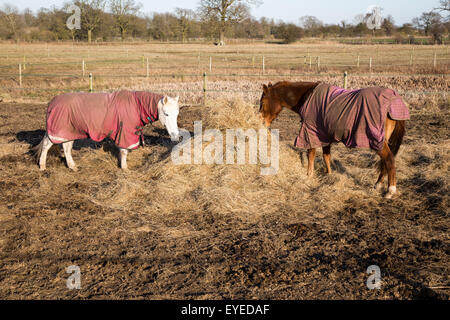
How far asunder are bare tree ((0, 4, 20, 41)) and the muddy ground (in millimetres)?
45241

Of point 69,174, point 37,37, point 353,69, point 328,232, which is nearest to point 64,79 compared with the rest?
point 69,174

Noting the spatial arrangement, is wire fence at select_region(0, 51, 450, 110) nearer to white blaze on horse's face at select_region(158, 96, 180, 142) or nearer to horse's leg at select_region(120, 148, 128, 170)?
horse's leg at select_region(120, 148, 128, 170)

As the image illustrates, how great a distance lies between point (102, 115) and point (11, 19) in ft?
150

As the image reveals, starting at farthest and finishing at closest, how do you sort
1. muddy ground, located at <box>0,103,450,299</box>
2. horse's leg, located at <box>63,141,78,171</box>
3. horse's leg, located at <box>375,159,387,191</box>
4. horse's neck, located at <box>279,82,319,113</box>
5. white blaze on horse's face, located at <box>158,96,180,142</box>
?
1. horse's leg, located at <box>63,141,78,171</box>
2. horse's neck, located at <box>279,82,319,113</box>
3. white blaze on horse's face, located at <box>158,96,180,142</box>
4. horse's leg, located at <box>375,159,387,191</box>
5. muddy ground, located at <box>0,103,450,299</box>

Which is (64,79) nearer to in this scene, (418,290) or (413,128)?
(413,128)

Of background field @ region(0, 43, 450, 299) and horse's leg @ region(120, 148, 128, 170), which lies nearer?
background field @ region(0, 43, 450, 299)

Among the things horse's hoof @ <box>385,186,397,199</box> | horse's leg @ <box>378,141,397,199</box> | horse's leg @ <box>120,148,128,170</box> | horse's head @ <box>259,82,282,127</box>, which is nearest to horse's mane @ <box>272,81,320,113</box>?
horse's head @ <box>259,82,282,127</box>

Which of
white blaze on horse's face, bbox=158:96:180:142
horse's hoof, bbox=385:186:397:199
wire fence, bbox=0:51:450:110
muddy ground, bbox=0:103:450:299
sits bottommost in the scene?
muddy ground, bbox=0:103:450:299

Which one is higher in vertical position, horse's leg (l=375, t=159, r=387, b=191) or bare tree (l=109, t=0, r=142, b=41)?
bare tree (l=109, t=0, r=142, b=41)

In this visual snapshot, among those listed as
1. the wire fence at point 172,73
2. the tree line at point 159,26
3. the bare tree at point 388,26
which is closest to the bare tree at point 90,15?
the tree line at point 159,26

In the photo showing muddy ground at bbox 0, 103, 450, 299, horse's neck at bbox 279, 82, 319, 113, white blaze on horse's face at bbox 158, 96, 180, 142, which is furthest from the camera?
horse's neck at bbox 279, 82, 319, 113

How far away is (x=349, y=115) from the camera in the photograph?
4902 millimetres

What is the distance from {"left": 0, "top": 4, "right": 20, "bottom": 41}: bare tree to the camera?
43.0 m

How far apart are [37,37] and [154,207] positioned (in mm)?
48126
